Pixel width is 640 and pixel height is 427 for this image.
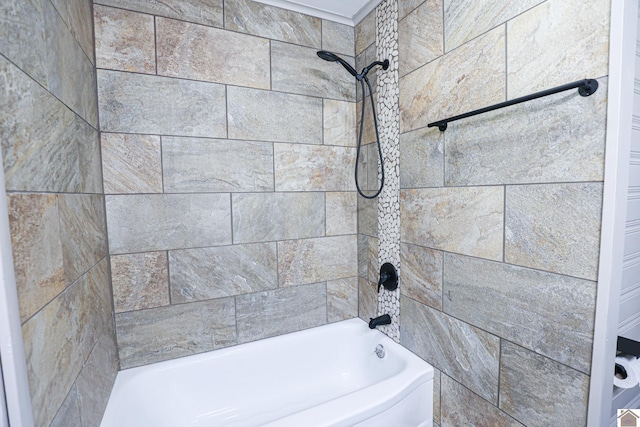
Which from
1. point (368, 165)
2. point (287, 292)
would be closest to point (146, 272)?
point (287, 292)

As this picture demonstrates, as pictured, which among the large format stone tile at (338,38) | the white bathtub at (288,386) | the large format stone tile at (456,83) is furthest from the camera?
the large format stone tile at (338,38)

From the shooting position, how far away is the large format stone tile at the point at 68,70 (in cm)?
87

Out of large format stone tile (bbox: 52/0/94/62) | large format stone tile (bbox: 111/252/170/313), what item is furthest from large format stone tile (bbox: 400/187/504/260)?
large format stone tile (bbox: 52/0/94/62)

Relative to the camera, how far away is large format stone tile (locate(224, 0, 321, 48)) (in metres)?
1.54

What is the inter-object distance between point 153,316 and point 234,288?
408mm

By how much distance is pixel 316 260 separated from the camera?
71.4 inches

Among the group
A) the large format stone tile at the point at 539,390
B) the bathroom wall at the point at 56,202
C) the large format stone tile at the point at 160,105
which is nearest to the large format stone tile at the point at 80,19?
the bathroom wall at the point at 56,202

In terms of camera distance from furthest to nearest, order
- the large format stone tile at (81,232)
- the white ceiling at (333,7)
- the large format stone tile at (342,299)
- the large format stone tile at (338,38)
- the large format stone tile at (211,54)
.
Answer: the large format stone tile at (342,299), the large format stone tile at (338,38), the white ceiling at (333,7), the large format stone tile at (211,54), the large format stone tile at (81,232)

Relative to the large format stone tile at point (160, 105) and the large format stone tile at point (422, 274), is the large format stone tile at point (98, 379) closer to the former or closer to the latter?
the large format stone tile at point (160, 105)

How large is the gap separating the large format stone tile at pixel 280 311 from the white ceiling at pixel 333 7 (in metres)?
1.64

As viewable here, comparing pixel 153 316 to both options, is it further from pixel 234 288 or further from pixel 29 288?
pixel 29 288

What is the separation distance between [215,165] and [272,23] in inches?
34.1

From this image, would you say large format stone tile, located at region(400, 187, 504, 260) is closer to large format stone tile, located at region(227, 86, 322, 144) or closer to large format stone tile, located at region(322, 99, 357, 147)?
large format stone tile, located at region(322, 99, 357, 147)

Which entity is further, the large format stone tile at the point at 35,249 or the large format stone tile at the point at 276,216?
the large format stone tile at the point at 276,216
